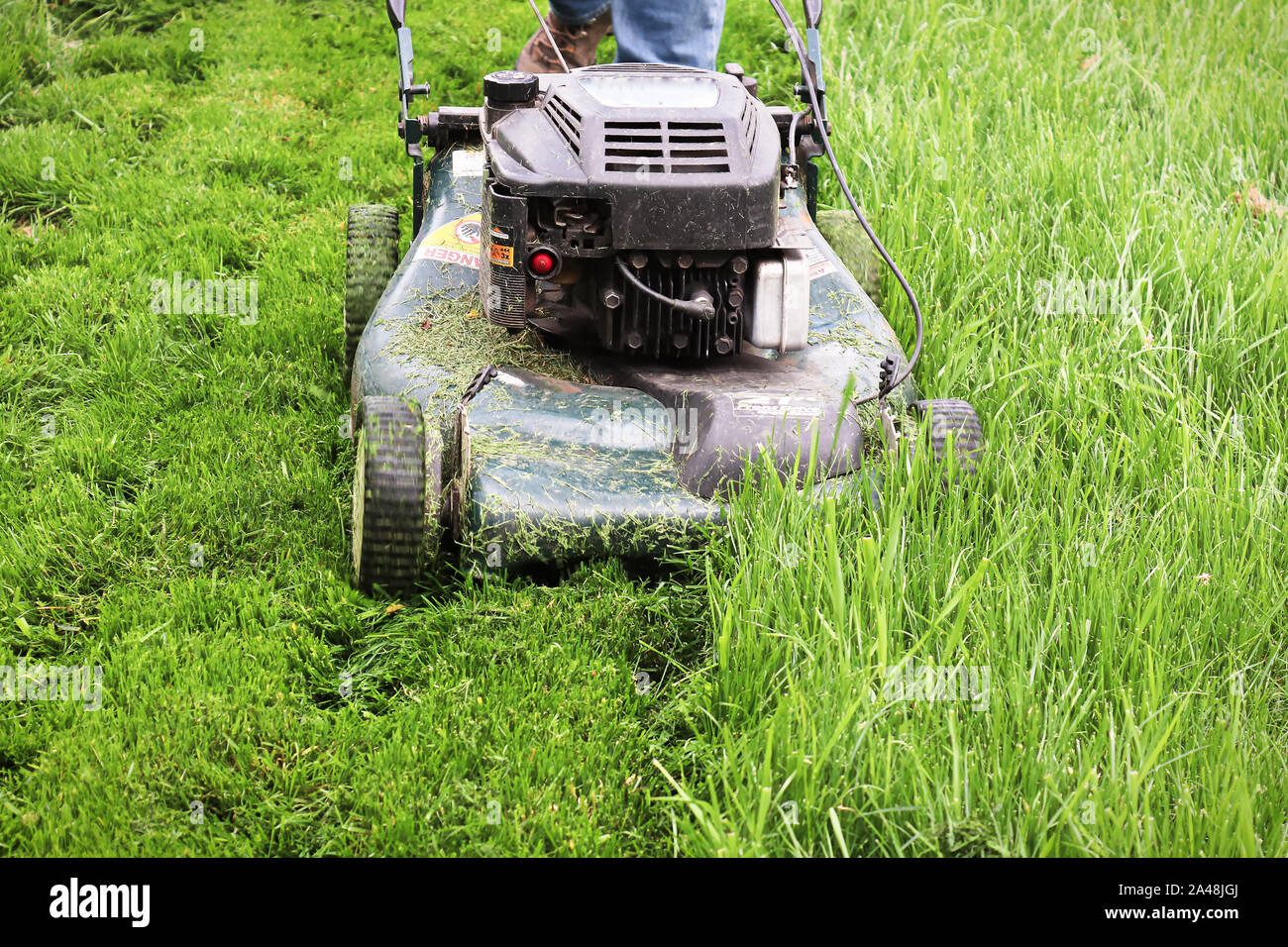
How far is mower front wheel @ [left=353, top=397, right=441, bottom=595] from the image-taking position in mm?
2398

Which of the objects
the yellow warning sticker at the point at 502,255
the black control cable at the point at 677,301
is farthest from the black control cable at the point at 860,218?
the yellow warning sticker at the point at 502,255

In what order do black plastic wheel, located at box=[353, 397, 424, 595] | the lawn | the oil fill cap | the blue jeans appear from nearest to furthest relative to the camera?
the lawn → black plastic wheel, located at box=[353, 397, 424, 595] → the oil fill cap → the blue jeans

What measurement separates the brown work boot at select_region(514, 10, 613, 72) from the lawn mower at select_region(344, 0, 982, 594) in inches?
52.9

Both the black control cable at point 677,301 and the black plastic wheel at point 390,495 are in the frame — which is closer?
the black plastic wheel at point 390,495

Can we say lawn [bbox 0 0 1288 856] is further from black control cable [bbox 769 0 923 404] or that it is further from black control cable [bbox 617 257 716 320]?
black control cable [bbox 617 257 716 320]

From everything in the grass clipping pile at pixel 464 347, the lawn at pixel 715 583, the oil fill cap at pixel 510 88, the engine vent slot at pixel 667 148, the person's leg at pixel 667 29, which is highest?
the person's leg at pixel 667 29

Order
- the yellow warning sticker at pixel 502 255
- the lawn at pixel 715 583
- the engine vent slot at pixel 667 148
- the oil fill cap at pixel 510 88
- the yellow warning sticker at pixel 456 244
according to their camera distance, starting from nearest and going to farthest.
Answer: the lawn at pixel 715 583 → the engine vent slot at pixel 667 148 → the yellow warning sticker at pixel 502 255 → the oil fill cap at pixel 510 88 → the yellow warning sticker at pixel 456 244

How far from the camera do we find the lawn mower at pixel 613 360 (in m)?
2.49

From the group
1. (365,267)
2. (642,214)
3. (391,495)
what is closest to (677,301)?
(642,214)

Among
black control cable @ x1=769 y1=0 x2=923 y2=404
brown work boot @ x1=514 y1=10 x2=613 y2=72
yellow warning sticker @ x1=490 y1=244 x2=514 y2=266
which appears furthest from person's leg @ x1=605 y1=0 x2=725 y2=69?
yellow warning sticker @ x1=490 y1=244 x2=514 y2=266

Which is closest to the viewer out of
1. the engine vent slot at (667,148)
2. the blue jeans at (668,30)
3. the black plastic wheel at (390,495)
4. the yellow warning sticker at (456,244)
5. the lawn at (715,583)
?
the lawn at (715,583)

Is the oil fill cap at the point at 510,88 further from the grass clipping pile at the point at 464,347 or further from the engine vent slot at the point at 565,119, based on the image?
the grass clipping pile at the point at 464,347

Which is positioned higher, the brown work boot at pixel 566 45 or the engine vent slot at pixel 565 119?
the brown work boot at pixel 566 45
